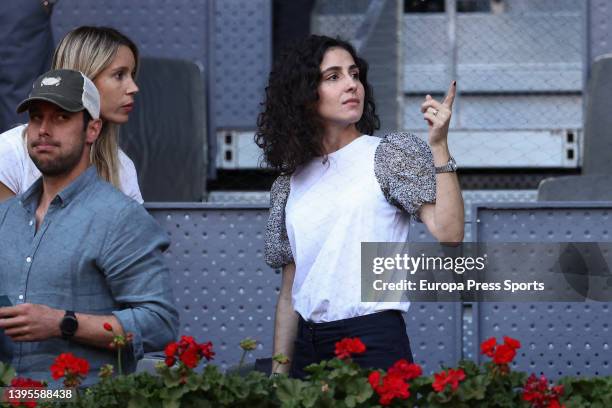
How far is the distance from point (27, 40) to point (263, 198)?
1.69 m

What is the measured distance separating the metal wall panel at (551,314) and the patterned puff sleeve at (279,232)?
1.59m

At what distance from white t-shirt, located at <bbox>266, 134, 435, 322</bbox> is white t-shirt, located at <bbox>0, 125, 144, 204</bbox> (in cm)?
61

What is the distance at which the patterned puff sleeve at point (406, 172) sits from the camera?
10.5 ft

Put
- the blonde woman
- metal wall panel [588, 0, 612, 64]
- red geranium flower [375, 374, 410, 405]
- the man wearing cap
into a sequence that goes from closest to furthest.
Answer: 1. red geranium flower [375, 374, 410, 405]
2. the man wearing cap
3. the blonde woman
4. metal wall panel [588, 0, 612, 64]

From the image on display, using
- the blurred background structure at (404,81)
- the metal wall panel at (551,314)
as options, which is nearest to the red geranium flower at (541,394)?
the metal wall panel at (551,314)

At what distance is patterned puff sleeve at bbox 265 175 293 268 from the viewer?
3.50 m

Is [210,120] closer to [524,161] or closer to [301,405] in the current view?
[524,161]

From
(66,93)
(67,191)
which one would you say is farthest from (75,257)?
(66,93)

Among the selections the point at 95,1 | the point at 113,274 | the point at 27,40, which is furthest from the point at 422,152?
the point at 95,1

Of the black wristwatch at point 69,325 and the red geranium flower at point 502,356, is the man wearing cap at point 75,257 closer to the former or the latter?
the black wristwatch at point 69,325

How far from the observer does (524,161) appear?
7719mm

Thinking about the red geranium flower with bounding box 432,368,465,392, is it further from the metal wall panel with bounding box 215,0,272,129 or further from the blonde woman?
the metal wall panel with bounding box 215,0,272,129

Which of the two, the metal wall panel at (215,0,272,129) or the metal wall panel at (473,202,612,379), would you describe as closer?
the metal wall panel at (473,202,612,379)

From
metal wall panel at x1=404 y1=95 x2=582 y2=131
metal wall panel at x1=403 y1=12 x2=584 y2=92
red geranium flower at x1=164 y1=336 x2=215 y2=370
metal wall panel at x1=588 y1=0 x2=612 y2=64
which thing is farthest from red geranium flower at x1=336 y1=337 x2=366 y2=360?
metal wall panel at x1=403 y1=12 x2=584 y2=92
